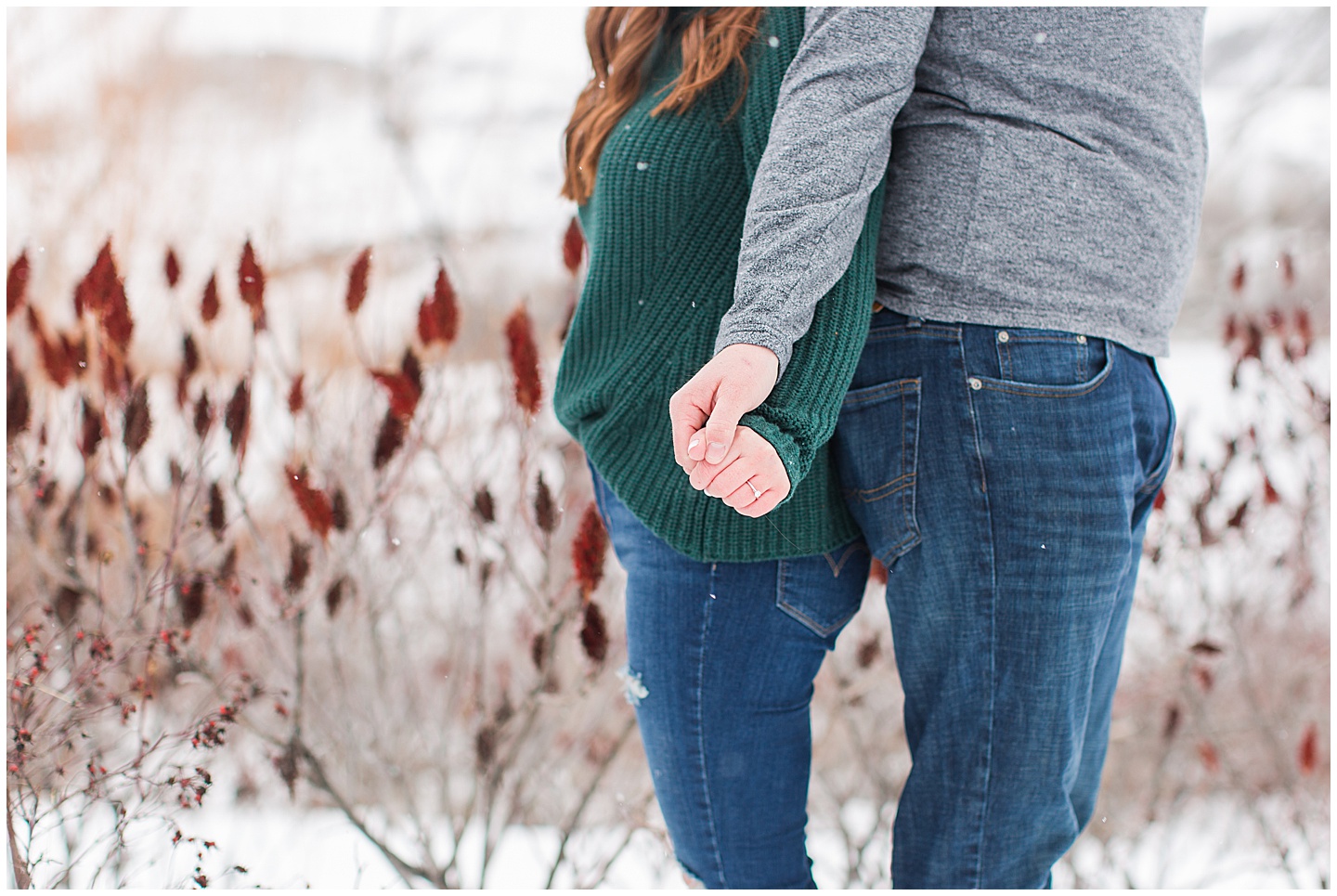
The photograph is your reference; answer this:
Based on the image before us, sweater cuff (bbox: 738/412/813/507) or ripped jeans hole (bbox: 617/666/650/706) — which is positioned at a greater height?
sweater cuff (bbox: 738/412/813/507)

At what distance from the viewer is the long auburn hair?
862mm

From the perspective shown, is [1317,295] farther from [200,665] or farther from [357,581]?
[200,665]

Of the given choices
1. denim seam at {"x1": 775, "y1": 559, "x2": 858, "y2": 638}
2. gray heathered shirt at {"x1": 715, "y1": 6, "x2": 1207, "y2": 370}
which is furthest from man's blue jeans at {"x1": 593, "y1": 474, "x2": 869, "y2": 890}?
gray heathered shirt at {"x1": 715, "y1": 6, "x2": 1207, "y2": 370}

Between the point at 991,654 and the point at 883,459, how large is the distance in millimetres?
225

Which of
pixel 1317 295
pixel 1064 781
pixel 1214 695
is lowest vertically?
pixel 1214 695

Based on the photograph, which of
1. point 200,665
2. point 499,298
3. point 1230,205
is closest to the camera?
point 200,665

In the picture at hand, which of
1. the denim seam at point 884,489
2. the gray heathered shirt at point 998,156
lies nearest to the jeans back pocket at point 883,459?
the denim seam at point 884,489

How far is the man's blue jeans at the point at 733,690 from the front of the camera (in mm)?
870

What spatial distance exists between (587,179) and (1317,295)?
6.42 ft

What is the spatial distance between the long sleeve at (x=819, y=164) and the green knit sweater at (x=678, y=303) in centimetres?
7

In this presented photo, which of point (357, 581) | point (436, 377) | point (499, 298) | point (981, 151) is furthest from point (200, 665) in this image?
point (981, 151)

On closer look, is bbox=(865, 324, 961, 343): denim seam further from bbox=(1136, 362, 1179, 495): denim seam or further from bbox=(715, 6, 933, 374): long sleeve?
bbox=(1136, 362, 1179, 495): denim seam

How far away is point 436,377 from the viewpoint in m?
1.52

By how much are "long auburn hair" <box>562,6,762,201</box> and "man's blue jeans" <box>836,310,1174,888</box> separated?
33 cm
